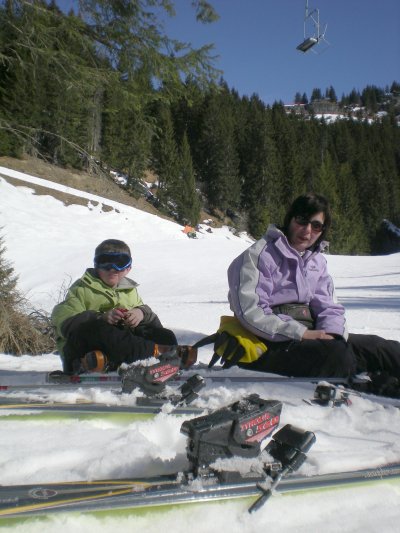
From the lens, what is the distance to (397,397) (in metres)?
2.56

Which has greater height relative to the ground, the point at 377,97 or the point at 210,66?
the point at 377,97

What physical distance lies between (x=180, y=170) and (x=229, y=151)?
8.79 meters

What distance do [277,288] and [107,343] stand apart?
111cm

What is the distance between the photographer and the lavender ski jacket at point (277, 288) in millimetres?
2742

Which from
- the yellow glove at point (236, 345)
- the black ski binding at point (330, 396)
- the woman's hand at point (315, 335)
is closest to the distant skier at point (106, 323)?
the yellow glove at point (236, 345)

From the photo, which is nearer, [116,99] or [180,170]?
[116,99]

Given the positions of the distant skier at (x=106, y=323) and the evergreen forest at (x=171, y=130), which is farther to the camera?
the evergreen forest at (x=171, y=130)

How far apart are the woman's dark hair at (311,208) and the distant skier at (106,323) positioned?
3.61 ft

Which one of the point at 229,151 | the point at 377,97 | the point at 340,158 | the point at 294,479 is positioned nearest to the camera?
the point at 294,479

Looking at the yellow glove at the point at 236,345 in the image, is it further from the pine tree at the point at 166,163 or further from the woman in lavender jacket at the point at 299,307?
the pine tree at the point at 166,163

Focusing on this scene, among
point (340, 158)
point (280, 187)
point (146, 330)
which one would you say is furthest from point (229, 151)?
point (146, 330)

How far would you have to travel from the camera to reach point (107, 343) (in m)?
2.99

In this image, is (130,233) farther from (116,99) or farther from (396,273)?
(116,99)

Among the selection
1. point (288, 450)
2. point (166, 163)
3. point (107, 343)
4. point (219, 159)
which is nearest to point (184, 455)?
point (288, 450)
